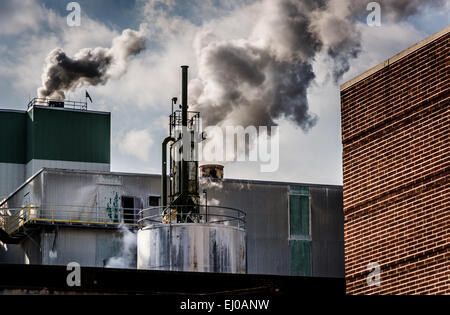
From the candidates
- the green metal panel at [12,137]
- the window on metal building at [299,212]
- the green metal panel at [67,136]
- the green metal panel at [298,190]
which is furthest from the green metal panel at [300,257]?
the green metal panel at [12,137]

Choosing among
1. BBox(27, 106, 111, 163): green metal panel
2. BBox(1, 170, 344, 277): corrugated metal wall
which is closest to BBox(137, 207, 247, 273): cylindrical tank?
BBox(1, 170, 344, 277): corrugated metal wall

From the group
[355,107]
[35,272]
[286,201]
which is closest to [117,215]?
[286,201]

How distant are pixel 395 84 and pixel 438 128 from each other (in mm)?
1559

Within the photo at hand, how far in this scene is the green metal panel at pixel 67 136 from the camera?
5434 cm

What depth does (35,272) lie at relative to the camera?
2011 centimetres

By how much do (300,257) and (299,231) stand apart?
1.32 metres

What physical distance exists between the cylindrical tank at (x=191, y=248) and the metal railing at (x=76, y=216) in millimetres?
10755

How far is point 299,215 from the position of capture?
45.3 metres

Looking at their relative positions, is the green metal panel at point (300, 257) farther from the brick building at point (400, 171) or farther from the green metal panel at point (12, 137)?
the brick building at point (400, 171)

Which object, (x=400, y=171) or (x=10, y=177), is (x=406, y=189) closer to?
(x=400, y=171)

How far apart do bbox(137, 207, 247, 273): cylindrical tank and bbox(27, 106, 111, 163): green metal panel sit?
23849 mm

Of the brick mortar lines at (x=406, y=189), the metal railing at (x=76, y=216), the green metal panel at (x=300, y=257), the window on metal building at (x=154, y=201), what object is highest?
the window on metal building at (x=154, y=201)
